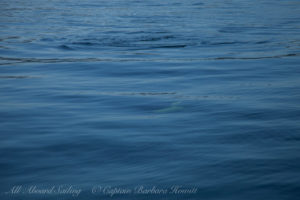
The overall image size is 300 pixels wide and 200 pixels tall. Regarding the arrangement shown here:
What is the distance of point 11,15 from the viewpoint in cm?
2381

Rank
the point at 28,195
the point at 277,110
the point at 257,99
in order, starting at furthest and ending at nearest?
1. the point at 257,99
2. the point at 277,110
3. the point at 28,195

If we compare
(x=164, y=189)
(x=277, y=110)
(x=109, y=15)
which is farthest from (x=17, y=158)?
(x=109, y=15)

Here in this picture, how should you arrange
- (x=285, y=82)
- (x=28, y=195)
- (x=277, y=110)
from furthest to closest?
(x=285, y=82)
(x=277, y=110)
(x=28, y=195)

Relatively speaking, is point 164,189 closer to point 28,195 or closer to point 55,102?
point 28,195

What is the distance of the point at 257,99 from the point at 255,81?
147cm

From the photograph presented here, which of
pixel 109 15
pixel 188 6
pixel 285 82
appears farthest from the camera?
pixel 188 6

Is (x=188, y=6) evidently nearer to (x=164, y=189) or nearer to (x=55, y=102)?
(x=55, y=102)

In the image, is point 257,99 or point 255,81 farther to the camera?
point 255,81

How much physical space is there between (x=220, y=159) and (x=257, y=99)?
2.86 metres

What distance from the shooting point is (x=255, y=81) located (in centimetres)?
958

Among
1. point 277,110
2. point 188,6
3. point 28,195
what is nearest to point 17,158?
point 28,195

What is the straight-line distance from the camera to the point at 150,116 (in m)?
7.27

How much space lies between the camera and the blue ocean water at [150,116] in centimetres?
505

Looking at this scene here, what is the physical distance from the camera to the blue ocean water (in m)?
5.05
